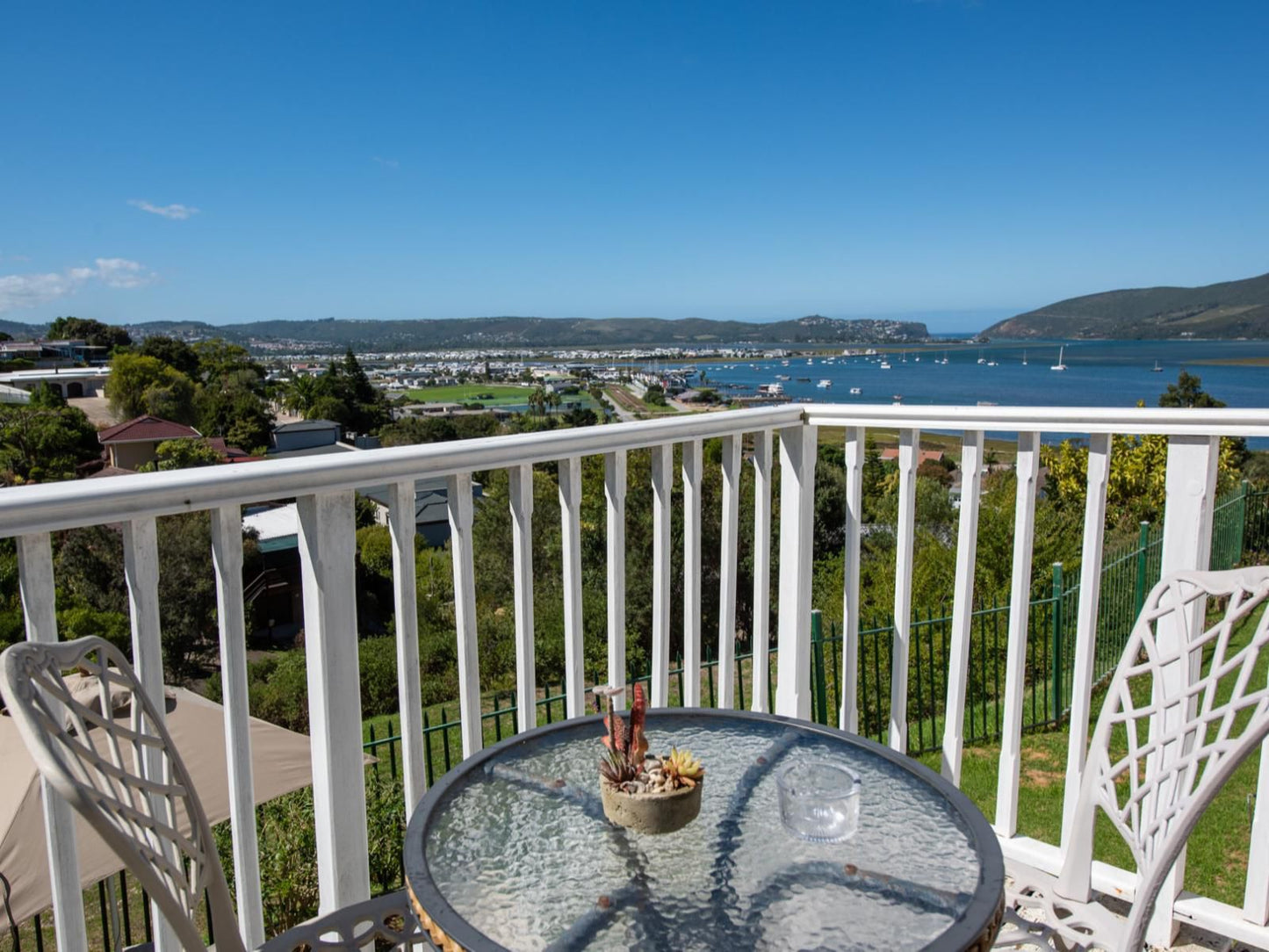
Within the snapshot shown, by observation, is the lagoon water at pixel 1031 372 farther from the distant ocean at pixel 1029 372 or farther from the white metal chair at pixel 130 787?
the white metal chair at pixel 130 787

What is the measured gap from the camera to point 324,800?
1530 millimetres

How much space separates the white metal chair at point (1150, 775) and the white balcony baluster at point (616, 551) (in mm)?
957

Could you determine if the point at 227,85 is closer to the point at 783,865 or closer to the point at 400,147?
the point at 400,147

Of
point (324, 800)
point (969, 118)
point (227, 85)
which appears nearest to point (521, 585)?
point (324, 800)

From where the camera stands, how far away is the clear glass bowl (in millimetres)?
1112

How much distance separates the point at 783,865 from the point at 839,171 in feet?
153

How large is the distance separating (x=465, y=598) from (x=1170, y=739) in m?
1.23

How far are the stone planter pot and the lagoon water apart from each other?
93.1 ft

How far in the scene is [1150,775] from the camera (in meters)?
1.30

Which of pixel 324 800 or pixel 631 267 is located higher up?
pixel 631 267

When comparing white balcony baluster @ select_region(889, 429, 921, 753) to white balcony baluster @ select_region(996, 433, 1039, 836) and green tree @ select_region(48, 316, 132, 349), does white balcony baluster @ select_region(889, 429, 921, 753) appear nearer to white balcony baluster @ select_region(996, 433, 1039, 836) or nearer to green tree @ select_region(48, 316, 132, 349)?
white balcony baluster @ select_region(996, 433, 1039, 836)

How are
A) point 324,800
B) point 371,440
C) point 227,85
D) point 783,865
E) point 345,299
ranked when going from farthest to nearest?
point 345,299 < point 227,85 < point 371,440 < point 324,800 < point 783,865

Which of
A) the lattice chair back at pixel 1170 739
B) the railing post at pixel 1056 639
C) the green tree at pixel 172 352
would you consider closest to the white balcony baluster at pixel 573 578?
the lattice chair back at pixel 1170 739

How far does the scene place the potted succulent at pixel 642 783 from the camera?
1.09m
